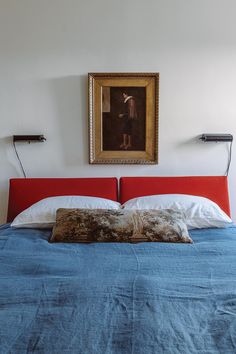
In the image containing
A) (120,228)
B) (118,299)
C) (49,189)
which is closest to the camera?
(118,299)

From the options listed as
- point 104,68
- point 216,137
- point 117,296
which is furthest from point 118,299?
point 104,68

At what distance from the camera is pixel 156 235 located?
6.12ft

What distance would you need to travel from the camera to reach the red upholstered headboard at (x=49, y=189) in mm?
2451

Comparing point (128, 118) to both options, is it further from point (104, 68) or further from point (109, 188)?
point (109, 188)

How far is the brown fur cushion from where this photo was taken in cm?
187

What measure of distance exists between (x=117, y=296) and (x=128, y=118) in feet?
5.58

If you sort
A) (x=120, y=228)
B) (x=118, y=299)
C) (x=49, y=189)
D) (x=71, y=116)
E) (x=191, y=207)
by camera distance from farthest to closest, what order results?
(x=71, y=116), (x=49, y=189), (x=191, y=207), (x=120, y=228), (x=118, y=299)

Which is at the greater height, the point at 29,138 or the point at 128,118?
the point at 128,118

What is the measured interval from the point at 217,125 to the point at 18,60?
5.88ft

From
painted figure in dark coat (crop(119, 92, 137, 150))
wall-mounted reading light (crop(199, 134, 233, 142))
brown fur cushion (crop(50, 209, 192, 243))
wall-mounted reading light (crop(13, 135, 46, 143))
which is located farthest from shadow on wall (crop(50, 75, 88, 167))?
wall-mounted reading light (crop(199, 134, 233, 142))

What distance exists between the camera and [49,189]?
2469mm

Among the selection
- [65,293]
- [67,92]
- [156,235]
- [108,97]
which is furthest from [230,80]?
[65,293]

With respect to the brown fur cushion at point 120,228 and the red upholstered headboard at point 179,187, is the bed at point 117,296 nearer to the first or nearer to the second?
the brown fur cushion at point 120,228

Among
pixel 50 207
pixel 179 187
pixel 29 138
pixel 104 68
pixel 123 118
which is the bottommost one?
pixel 50 207
